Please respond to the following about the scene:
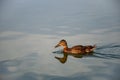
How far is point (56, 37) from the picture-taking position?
2.31 m

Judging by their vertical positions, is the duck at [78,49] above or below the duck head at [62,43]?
below

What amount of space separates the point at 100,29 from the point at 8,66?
2.61 feet

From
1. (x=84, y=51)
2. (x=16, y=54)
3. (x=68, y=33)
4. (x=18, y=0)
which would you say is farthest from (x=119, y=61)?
(x=18, y=0)

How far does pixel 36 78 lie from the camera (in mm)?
2223

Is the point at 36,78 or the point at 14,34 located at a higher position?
the point at 14,34

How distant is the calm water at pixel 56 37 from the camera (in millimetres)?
2209

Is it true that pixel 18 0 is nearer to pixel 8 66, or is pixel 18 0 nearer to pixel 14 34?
pixel 14 34

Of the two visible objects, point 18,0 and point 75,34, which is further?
point 18,0

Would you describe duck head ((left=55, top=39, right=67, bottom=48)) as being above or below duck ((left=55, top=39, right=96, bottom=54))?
above

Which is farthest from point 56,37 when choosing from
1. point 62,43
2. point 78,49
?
point 78,49

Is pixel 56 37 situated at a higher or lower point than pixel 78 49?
higher

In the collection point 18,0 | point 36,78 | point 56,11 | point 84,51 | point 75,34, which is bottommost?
point 36,78

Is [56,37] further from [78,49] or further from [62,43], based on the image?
[78,49]

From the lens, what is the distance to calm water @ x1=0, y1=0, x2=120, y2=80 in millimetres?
2209
